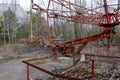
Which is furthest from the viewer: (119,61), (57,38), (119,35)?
(119,35)

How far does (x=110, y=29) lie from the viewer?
1000 centimetres

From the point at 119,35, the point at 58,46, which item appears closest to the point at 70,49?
the point at 58,46

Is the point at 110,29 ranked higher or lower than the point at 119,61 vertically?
higher

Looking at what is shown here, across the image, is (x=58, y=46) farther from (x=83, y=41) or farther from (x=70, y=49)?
(x=83, y=41)

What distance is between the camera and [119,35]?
67.8 feet

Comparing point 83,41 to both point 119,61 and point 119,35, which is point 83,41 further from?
point 119,35

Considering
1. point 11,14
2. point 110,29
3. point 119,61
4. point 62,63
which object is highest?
point 11,14

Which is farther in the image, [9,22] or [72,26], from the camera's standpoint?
[9,22]

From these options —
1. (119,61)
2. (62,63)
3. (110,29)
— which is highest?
(110,29)

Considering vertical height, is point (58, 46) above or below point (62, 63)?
above

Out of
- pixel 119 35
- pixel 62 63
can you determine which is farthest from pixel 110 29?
pixel 119 35

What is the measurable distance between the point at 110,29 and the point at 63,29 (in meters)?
23.3

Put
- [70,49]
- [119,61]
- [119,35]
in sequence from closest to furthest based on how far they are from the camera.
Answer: [119,61] → [70,49] → [119,35]

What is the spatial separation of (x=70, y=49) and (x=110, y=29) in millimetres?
3237
